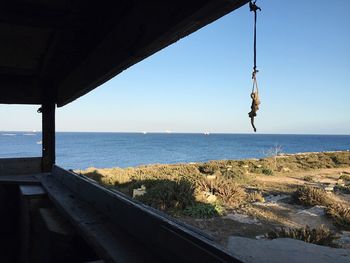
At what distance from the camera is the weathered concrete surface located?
636 centimetres

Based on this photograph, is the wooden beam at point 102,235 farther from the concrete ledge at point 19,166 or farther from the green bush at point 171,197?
the green bush at point 171,197

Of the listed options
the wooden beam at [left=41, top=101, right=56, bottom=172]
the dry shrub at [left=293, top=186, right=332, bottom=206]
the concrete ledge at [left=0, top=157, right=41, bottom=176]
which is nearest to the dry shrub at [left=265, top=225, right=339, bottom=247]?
the dry shrub at [left=293, top=186, right=332, bottom=206]

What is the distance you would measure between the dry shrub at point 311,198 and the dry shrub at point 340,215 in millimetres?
1466

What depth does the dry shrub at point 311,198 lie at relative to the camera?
12219 mm

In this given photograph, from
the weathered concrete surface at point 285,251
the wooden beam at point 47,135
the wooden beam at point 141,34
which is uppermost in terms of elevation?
the wooden beam at point 141,34

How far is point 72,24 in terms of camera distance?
3.26 m

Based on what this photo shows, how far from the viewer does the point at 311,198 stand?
40.4 feet

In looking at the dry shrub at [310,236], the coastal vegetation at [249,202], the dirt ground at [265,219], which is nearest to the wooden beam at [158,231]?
the dirt ground at [265,219]

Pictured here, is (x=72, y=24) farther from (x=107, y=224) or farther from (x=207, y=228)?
(x=207, y=228)

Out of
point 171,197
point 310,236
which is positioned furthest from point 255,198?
point 310,236

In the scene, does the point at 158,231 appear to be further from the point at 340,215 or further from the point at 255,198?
the point at 255,198

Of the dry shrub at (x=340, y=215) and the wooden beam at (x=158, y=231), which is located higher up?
the wooden beam at (x=158, y=231)

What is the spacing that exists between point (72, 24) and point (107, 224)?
6.14 ft

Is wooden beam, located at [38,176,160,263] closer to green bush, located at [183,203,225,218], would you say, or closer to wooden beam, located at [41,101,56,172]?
wooden beam, located at [41,101,56,172]
